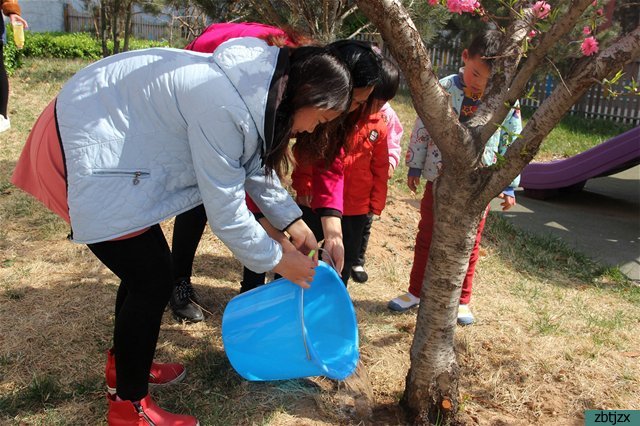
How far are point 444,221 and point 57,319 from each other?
5.64ft

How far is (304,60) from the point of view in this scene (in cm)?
150

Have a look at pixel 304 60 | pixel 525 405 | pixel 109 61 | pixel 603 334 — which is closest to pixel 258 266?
pixel 304 60

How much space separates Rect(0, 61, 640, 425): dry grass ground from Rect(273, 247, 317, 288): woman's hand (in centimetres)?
61

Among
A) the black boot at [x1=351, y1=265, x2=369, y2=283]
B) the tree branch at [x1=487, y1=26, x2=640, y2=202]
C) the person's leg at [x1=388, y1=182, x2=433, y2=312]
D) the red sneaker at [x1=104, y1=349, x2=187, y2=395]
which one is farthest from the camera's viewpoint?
the black boot at [x1=351, y1=265, x2=369, y2=283]

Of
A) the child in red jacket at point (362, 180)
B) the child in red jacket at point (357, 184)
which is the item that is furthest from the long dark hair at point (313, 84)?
the child in red jacket at point (362, 180)

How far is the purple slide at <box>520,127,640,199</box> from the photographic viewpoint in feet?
16.7

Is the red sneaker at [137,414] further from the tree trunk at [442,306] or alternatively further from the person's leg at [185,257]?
the tree trunk at [442,306]

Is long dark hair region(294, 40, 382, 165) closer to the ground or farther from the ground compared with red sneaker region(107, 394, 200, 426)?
farther from the ground

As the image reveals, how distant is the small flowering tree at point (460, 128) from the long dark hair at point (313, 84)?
0.80ft

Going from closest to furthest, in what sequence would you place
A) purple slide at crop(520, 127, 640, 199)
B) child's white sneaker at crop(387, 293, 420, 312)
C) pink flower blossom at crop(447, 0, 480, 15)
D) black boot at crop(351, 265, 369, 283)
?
pink flower blossom at crop(447, 0, 480, 15), child's white sneaker at crop(387, 293, 420, 312), black boot at crop(351, 265, 369, 283), purple slide at crop(520, 127, 640, 199)

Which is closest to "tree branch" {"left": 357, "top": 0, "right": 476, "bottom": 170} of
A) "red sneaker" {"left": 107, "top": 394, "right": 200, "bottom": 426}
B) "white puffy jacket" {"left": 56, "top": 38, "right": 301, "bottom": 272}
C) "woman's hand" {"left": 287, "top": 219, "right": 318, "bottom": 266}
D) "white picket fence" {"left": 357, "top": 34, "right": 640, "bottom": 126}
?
"white puffy jacket" {"left": 56, "top": 38, "right": 301, "bottom": 272}

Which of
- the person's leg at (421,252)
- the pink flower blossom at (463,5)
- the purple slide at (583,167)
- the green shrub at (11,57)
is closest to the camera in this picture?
the pink flower blossom at (463,5)

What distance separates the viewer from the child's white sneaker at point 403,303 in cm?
298

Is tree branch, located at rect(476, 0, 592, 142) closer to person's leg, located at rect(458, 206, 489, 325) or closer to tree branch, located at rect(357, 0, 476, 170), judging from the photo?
tree branch, located at rect(357, 0, 476, 170)
